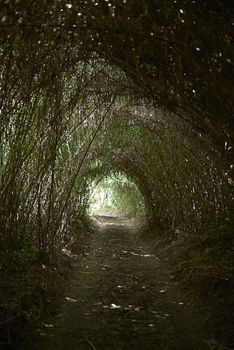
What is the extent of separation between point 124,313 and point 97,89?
8.12 ft

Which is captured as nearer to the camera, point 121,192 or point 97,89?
point 97,89

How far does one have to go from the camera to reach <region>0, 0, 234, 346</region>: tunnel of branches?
9.93 feet

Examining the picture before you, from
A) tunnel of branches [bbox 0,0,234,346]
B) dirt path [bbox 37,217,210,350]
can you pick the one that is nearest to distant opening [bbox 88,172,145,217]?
tunnel of branches [bbox 0,0,234,346]

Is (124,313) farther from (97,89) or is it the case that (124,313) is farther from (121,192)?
(121,192)

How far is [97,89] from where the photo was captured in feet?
16.5

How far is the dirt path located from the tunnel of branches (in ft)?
1.91

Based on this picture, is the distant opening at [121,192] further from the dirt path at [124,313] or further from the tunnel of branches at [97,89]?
the dirt path at [124,313]

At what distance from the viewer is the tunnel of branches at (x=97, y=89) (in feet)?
9.93

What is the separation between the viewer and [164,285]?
15.3ft

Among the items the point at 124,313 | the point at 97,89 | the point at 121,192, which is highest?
the point at 97,89

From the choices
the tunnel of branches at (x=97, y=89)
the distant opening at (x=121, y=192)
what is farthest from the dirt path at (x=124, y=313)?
the distant opening at (x=121, y=192)

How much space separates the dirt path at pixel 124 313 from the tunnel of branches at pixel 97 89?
58cm

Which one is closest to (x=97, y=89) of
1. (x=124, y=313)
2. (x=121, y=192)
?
(x=124, y=313)

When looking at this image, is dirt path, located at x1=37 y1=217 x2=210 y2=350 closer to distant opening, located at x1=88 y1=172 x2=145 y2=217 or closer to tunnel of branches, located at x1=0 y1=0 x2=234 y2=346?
tunnel of branches, located at x1=0 y1=0 x2=234 y2=346
